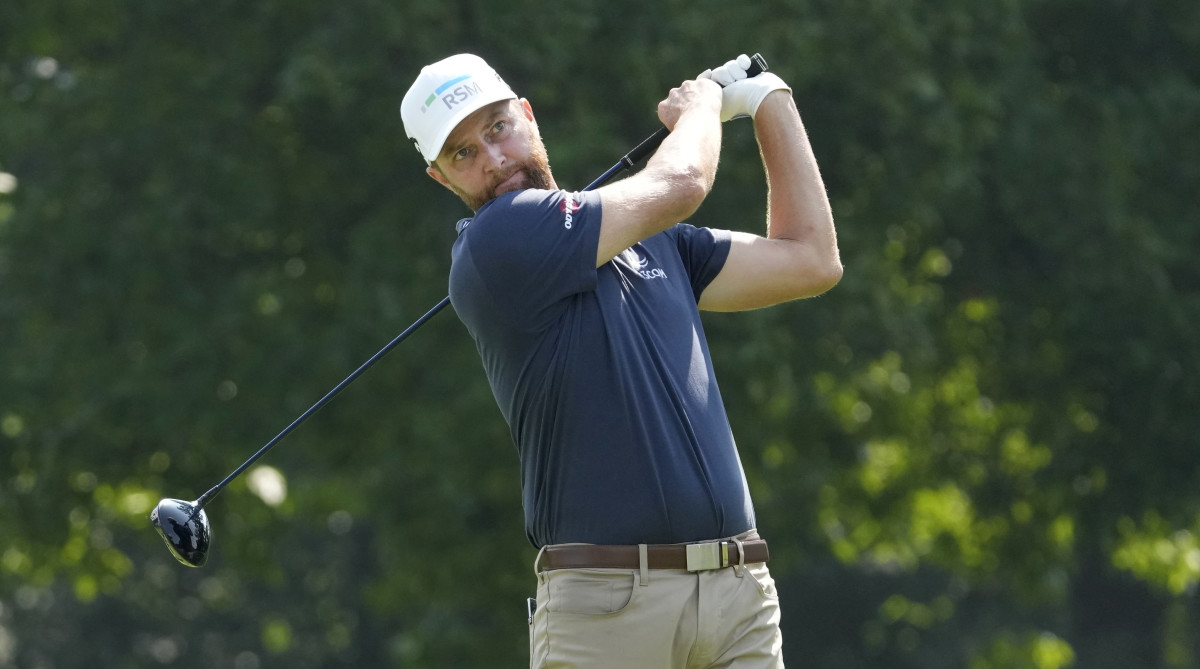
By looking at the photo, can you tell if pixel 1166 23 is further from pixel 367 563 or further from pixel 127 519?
pixel 367 563

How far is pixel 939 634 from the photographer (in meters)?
23.5

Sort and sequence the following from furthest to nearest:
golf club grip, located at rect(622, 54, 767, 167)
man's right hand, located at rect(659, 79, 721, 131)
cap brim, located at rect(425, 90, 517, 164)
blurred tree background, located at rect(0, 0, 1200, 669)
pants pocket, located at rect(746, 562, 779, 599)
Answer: blurred tree background, located at rect(0, 0, 1200, 669), golf club grip, located at rect(622, 54, 767, 167), man's right hand, located at rect(659, 79, 721, 131), cap brim, located at rect(425, 90, 517, 164), pants pocket, located at rect(746, 562, 779, 599)

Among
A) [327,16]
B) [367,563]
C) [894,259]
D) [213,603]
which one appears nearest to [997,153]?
[894,259]

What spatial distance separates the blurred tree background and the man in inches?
259

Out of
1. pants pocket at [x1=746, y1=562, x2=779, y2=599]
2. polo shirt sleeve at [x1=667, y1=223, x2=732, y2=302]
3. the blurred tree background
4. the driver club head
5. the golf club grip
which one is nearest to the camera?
pants pocket at [x1=746, y1=562, x2=779, y2=599]

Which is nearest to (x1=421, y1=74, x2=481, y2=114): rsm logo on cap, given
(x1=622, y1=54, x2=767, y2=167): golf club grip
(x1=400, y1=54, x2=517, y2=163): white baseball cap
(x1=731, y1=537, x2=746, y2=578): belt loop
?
(x1=400, y1=54, x2=517, y2=163): white baseball cap

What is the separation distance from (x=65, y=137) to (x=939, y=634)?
1552 cm

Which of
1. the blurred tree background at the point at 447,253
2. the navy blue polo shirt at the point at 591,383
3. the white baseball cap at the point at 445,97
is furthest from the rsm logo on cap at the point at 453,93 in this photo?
the blurred tree background at the point at 447,253

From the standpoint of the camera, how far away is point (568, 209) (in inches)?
143

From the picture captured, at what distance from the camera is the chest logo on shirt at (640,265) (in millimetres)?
3785

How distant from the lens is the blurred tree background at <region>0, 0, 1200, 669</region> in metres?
11.0

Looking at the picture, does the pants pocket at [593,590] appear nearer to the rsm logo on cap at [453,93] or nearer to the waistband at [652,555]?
the waistband at [652,555]

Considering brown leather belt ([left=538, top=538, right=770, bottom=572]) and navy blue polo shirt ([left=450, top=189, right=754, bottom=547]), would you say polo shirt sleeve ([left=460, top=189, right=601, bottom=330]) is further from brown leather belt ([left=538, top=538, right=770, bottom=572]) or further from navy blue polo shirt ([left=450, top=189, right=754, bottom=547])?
brown leather belt ([left=538, top=538, right=770, bottom=572])

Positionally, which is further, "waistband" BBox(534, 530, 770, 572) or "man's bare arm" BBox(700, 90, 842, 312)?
"man's bare arm" BBox(700, 90, 842, 312)
